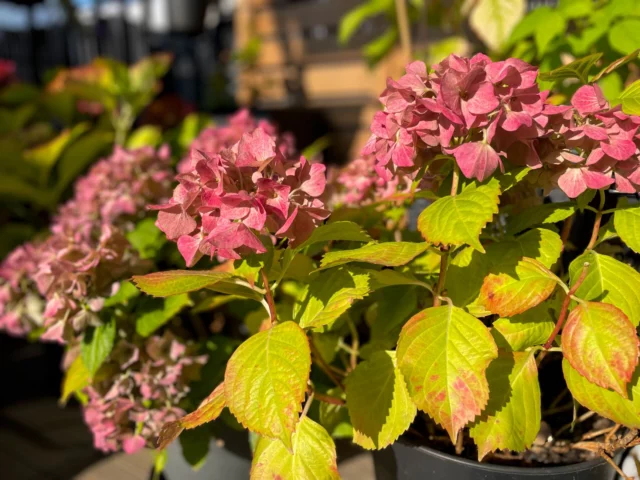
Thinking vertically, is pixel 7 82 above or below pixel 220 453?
above

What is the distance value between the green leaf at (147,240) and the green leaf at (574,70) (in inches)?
23.3

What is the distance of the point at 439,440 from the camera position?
0.66m

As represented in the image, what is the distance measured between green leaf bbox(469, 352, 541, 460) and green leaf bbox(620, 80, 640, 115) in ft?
0.80

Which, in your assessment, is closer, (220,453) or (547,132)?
(547,132)

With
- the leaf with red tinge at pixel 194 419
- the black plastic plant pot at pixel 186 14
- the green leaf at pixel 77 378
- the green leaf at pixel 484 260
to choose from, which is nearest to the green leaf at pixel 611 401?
the green leaf at pixel 484 260

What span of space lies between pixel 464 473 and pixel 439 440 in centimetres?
9

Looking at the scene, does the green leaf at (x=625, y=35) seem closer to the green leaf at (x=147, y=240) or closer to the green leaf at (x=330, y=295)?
the green leaf at (x=330, y=295)

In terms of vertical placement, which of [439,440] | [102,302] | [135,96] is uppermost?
[135,96]

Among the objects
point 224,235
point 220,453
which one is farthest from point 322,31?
point 224,235

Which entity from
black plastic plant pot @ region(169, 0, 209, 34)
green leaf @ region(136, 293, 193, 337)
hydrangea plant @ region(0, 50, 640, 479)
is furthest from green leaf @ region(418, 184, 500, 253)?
black plastic plant pot @ region(169, 0, 209, 34)

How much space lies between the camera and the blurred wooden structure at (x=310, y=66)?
3215 millimetres

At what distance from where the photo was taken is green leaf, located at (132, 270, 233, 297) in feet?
1.76

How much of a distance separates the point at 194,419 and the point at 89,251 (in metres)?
0.35

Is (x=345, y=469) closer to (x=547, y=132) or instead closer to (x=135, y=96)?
(x=547, y=132)
